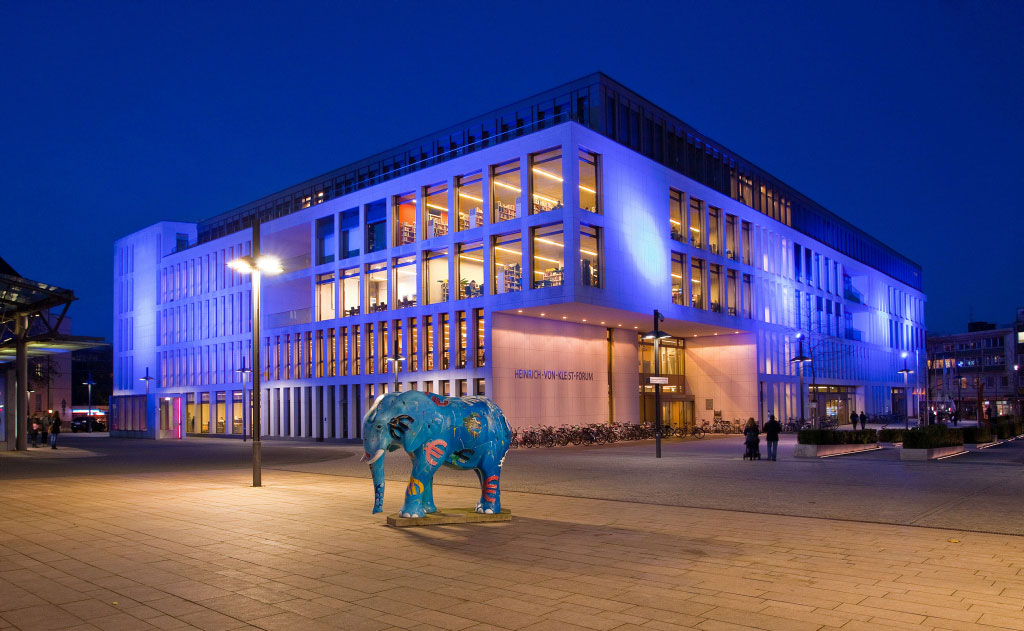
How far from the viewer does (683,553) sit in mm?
10234

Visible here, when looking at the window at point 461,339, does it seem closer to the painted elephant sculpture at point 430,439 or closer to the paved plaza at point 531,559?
the paved plaza at point 531,559

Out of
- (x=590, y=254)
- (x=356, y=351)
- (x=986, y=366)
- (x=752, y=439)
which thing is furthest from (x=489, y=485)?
(x=986, y=366)

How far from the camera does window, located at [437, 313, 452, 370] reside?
4491 cm

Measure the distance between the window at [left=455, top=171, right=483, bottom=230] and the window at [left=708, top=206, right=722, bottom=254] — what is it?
16.6 m

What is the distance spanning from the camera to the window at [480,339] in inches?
1682

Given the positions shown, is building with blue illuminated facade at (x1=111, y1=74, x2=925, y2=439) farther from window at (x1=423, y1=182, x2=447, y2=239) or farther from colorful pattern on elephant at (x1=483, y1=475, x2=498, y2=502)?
colorful pattern on elephant at (x1=483, y1=475, x2=498, y2=502)

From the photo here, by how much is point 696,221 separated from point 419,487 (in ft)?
139

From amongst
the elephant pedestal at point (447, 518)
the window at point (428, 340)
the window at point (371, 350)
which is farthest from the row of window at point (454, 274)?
the elephant pedestal at point (447, 518)

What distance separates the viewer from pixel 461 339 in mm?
44250

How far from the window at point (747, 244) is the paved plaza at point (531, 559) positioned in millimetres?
38393

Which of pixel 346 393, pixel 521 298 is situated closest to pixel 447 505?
pixel 521 298

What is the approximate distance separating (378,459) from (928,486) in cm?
1339

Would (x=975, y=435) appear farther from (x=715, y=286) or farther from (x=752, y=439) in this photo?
(x=715, y=286)

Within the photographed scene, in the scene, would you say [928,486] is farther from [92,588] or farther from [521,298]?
[521,298]
